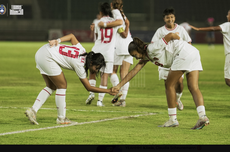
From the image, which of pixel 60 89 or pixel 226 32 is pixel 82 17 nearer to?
pixel 226 32

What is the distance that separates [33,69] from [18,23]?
3414cm

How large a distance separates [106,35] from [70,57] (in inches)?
129

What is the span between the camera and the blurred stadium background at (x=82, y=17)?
51062 millimetres

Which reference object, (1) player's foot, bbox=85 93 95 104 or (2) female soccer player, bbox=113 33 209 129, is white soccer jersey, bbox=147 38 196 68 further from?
(1) player's foot, bbox=85 93 95 104

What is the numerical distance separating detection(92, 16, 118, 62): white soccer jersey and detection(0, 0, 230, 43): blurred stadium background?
127 feet

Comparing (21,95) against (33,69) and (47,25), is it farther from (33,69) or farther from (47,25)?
(47,25)

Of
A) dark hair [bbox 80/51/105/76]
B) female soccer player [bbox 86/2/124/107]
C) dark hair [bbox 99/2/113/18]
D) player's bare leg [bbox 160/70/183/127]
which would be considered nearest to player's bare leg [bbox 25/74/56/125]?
dark hair [bbox 80/51/105/76]

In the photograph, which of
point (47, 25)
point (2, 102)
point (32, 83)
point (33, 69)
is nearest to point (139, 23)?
point (47, 25)

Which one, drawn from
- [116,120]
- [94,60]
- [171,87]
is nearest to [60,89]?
[94,60]

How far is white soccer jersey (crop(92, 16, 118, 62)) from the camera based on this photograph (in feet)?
33.5

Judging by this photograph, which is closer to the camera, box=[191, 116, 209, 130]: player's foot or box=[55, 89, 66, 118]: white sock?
box=[191, 116, 209, 130]: player's foot

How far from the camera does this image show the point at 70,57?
7102mm

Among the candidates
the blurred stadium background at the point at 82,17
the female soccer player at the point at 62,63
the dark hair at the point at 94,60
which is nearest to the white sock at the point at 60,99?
the female soccer player at the point at 62,63

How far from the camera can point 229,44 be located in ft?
30.1
